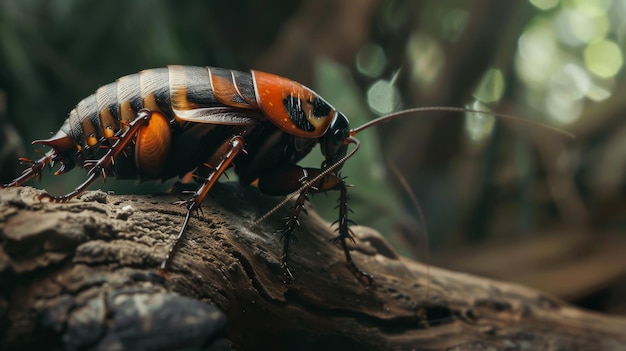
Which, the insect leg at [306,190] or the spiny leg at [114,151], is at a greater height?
the insect leg at [306,190]

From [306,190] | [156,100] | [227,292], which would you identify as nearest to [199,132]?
[156,100]

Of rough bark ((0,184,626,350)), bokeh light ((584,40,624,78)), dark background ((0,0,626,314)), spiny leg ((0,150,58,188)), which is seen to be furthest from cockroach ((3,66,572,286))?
bokeh light ((584,40,624,78))

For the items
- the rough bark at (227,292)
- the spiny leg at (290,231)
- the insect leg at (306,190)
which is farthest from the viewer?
the insect leg at (306,190)

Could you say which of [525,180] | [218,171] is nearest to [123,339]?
[218,171]

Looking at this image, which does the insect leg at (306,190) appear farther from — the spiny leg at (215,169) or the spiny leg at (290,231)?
the spiny leg at (215,169)

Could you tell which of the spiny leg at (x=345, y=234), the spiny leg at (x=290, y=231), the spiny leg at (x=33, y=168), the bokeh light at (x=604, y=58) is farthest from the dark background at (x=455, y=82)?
the spiny leg at (x=33, y=168)

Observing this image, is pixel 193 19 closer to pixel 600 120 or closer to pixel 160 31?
pixel 160 31
